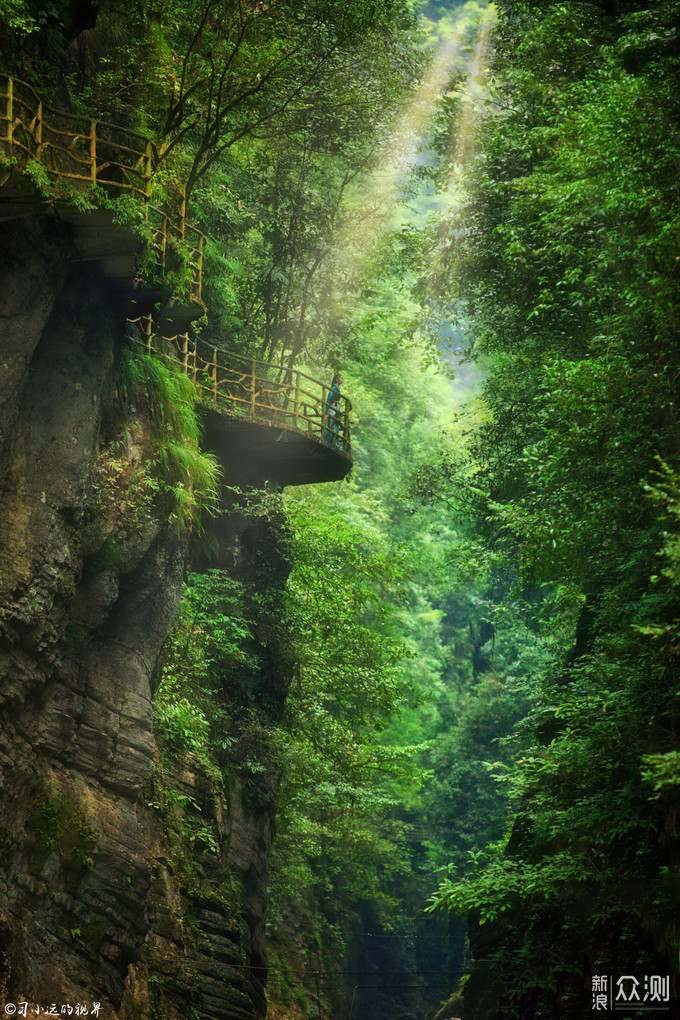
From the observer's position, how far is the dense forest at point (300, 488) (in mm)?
10328

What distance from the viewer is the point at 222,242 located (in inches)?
775

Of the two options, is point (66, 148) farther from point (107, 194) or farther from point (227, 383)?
point (227, 383)

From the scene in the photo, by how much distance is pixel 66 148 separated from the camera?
36.1 ft

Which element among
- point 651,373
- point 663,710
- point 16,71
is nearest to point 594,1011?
point 663,710

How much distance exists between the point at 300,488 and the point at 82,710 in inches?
548

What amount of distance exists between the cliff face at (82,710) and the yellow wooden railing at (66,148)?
2.66 ft

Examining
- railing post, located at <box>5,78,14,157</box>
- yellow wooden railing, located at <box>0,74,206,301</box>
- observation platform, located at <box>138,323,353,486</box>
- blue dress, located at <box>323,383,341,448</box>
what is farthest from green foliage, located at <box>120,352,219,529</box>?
blue dress, located at <box>323,383,341,448</box>

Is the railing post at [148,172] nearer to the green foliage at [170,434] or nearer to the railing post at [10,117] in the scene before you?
the railing post at [10,117]

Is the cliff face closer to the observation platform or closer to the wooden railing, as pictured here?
the wooden railing

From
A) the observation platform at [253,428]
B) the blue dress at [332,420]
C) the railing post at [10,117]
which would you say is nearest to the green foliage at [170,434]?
the observation platform at [253,428]

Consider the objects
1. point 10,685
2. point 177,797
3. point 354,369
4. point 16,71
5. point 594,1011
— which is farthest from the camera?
point 354,369

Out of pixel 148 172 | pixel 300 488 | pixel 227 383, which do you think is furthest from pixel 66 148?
pixel 300 488

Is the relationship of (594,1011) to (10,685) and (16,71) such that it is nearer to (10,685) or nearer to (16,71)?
(10,685)

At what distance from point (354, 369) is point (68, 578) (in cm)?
2113
